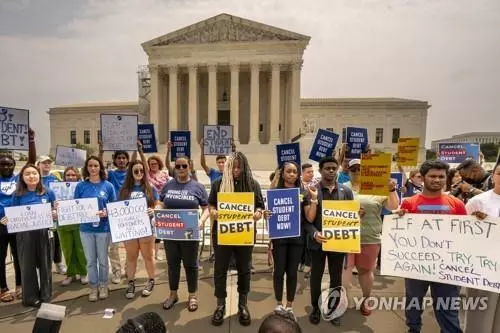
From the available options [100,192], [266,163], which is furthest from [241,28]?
[100,192]

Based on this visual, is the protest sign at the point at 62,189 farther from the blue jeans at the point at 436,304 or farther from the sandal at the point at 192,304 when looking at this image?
the blue jeans at the point at 436,304

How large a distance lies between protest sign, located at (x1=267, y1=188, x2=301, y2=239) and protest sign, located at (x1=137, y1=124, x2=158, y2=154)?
4.72 metres

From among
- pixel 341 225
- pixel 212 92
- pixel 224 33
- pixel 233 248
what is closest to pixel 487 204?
pixel 341 225

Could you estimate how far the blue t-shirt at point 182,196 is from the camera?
413 centimetres

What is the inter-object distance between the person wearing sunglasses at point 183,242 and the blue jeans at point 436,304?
2616mm

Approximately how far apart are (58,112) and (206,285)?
211 ft

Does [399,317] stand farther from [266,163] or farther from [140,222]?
[266,163]

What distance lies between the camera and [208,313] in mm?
4086

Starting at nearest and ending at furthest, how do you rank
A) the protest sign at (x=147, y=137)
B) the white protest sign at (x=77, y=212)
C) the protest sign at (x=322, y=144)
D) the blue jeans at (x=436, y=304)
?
the blue jeans at (x=436, y=304) → the white protest sign at (x=77, y=212) → the protest sign at (x=322, y=144) → the protest sign at (x=147, y=137)

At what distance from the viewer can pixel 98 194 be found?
4445 millimetres

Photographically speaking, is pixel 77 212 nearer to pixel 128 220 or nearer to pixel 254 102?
pixel 128 220

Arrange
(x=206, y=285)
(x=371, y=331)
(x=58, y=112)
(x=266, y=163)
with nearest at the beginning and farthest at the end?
(x=371, y=331) < (x=206, y=285) < (x=266, y=163) < (x=58, y=112)

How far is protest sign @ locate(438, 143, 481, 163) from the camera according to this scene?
29.4 feet

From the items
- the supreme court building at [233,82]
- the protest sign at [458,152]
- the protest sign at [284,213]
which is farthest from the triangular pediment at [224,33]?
the protest sign at [284,213]
